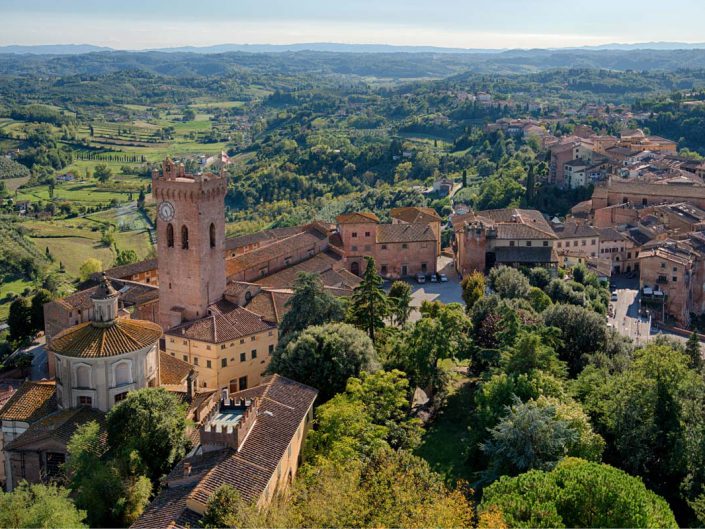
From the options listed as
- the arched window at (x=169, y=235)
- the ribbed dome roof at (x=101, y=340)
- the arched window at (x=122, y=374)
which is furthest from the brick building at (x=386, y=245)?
the arched window at (x=122, y=374)

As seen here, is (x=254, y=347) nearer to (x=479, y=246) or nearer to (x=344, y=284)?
(x=344, y=284)

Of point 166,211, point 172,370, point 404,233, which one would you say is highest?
point 166,211

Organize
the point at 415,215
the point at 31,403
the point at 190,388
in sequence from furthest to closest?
the point at 415,215 → the point at 190,388 → the point at 31,403

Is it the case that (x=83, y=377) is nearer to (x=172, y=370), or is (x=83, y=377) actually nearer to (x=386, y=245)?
(x=172, y=370)

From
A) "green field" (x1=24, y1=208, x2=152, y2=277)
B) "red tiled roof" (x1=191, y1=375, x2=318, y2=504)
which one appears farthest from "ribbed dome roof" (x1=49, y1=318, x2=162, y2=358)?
"green field" (x1=24, y1=208, x2=152, y2=277)

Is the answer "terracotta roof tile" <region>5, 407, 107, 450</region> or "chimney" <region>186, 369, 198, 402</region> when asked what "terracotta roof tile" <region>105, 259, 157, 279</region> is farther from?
"terracotta roof tile" <region>5, 407, 107, 450</region>

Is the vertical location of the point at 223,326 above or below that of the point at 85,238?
above

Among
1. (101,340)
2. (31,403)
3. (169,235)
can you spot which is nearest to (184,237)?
(169,235)
